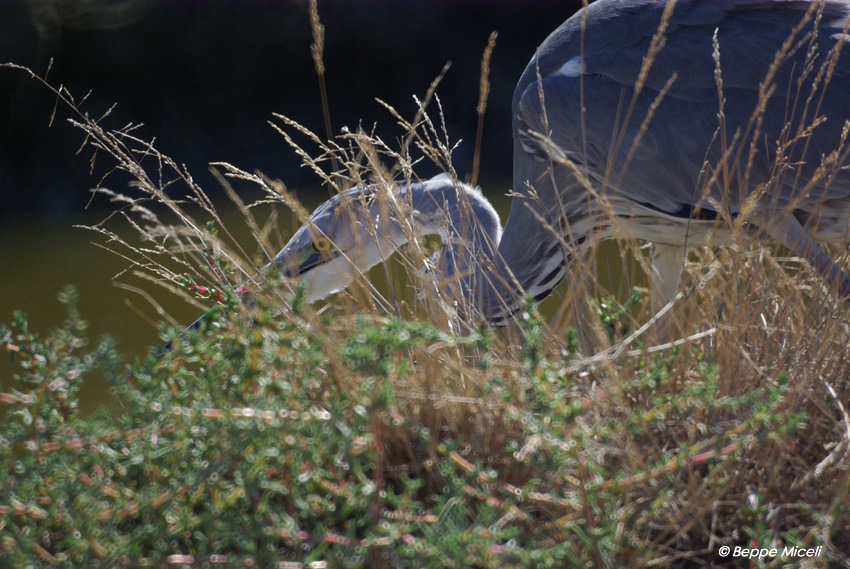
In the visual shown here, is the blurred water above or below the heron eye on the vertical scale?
below

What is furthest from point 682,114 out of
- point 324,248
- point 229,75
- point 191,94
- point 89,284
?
point 229,75

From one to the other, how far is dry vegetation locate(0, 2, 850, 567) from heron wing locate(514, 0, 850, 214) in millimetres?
760

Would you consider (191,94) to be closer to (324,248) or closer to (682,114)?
(324,248)

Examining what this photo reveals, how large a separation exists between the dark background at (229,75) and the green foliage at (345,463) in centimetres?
665

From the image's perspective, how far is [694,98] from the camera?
104 inches

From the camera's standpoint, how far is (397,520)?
1423mm

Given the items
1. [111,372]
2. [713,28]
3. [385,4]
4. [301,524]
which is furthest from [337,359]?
[385,4]

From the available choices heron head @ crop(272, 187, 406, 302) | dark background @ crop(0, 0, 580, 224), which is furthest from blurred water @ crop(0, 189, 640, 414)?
heron head @ crop(272, 187, 406, 302)

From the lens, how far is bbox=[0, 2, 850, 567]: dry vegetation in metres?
1.40

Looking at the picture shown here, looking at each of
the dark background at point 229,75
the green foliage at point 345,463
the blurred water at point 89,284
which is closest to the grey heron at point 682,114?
the green foliage at point 345,463

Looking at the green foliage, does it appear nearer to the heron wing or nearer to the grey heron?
the grey heron

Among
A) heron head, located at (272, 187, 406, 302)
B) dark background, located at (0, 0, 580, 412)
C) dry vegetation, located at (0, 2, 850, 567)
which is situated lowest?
dark background, located at (0, 0, 580, 412)

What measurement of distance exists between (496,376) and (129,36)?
883cm

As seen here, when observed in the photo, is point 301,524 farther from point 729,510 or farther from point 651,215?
point 651,215
